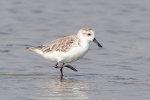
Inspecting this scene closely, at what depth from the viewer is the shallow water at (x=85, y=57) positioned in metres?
11.1

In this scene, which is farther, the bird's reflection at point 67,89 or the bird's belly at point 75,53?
the bird's belly at point 75,53

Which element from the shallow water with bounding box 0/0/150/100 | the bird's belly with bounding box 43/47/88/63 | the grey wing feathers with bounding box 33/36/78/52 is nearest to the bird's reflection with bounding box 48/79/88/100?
the shallow water with bounding box 0/0/150/100

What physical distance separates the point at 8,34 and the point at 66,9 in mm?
3111

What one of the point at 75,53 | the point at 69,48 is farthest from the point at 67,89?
the point at 69,48

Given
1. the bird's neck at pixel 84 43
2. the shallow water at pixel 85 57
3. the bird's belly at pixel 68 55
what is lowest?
the shallow water at pixel 85 57

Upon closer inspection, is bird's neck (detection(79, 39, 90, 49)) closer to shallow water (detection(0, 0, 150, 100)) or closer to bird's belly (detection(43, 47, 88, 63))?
bird's belly (detection(43, 47, 88, 63))

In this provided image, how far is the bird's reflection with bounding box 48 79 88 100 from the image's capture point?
10.6m

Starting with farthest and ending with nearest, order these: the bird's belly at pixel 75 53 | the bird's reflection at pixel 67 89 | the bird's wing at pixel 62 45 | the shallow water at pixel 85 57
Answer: the bird's wing at pixel 62 45 → the bird's belly at pixel 75 53 → the shallow water at pixel 85 57 → the bird's reflection at pixel 67 89

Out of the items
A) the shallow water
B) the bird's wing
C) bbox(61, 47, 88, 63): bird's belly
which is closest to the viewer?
the shallow water

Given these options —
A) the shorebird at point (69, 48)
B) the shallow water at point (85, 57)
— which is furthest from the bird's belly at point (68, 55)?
the shallow water at point (85, 57)

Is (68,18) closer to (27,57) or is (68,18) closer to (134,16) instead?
(134,16)

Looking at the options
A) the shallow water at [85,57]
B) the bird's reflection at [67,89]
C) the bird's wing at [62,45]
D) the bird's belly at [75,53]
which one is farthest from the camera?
the bird's wing at [62,45]

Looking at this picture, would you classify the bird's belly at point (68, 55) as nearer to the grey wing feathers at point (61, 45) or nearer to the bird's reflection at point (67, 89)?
the grey wing feathers at point (61, 45)

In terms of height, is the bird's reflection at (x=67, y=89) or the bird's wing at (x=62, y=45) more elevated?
the bird's wing at (x=62, y=45)
